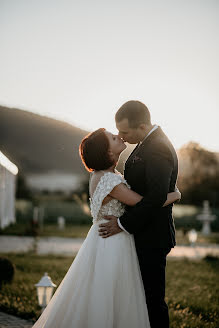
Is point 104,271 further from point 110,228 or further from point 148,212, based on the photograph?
point 148,212

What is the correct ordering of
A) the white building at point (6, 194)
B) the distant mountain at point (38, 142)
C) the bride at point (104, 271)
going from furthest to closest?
the distant mountain at point (38, 142)
the white building at point (6, 194)
the bride at point (104, 271)

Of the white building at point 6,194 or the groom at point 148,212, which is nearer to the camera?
the groom at point 148,212

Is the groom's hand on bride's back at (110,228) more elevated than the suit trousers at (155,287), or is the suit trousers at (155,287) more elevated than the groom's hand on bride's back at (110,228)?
the groom's hand on bride's back at (110,228)

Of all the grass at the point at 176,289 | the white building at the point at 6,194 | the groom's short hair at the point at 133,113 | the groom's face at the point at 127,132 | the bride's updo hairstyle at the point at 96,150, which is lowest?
the grass at the point at 176,289

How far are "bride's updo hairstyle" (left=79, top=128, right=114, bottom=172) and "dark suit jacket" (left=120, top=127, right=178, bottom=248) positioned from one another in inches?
9.5

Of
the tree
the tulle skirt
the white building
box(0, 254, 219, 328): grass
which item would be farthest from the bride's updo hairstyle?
the tree

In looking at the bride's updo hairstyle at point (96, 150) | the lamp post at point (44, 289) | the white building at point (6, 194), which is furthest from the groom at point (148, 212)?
the white building at point (6, 194)

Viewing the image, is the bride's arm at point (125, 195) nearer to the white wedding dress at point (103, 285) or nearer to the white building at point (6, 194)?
the white wedding dress at point (103, 285)

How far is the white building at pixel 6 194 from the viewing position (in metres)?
21.9

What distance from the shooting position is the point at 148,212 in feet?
12.4

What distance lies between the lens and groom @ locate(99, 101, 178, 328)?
383 cm

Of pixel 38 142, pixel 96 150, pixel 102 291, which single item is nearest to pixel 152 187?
pixel 96 150

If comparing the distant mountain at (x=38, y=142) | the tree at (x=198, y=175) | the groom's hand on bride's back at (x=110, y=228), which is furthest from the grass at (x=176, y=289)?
the tree at (x=198, y=175)

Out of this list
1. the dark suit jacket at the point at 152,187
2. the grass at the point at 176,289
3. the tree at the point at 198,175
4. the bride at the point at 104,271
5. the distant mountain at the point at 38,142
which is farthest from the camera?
the tree at the point at 198,175
